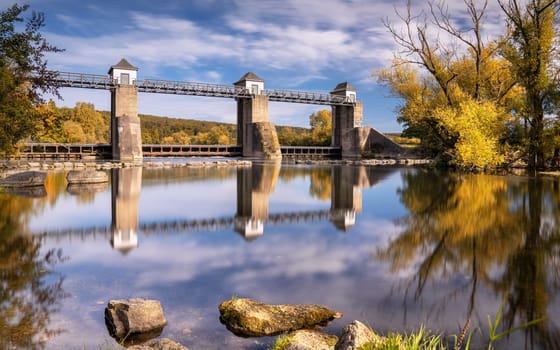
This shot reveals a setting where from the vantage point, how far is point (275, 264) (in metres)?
6.90

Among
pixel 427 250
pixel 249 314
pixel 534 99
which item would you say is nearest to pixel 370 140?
pixel 534 99

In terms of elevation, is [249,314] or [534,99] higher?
[534,99]

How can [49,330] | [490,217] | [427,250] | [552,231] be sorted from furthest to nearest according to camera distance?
1. [490,217]
2. [552,231]
3. [427,250]
4. [49,330]

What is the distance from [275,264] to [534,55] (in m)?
22.7

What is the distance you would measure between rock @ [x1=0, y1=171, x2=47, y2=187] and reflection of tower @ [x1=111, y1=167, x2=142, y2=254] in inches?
112

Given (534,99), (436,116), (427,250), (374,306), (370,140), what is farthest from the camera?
(370,140)

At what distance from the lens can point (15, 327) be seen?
14.3 feet

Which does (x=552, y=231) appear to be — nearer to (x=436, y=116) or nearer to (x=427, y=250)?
(x=427, y=250)

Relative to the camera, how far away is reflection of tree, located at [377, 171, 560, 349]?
17.3 feet

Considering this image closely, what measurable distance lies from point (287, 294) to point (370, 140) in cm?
→ 4737

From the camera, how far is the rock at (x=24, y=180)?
57.7 ft

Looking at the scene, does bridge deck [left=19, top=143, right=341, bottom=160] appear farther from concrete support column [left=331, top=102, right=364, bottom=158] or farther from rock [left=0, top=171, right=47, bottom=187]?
rock [left=0, top=171, right=47, bottom=187]

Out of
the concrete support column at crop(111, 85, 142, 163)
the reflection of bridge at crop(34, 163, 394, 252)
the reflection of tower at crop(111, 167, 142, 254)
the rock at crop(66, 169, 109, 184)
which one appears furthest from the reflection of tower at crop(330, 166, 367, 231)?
the concrete support column at crop(111, 85, 142, 163)

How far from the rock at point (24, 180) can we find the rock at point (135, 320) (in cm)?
1572
